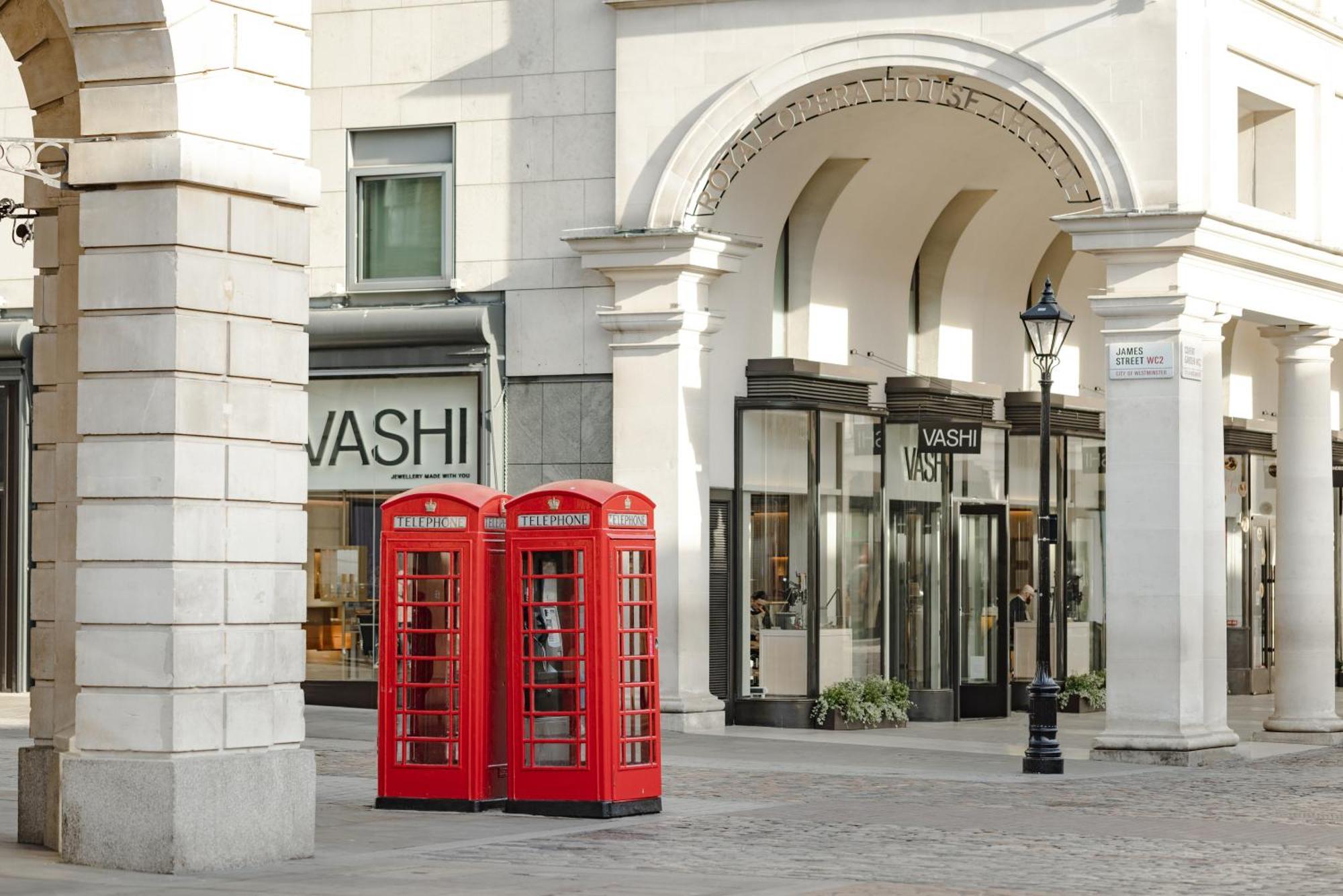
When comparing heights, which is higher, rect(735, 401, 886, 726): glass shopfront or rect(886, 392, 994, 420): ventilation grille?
rect(886, 392, 994, 420): ventilation grille

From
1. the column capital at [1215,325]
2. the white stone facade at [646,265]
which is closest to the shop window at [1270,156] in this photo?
the white stone facade at [646,265]

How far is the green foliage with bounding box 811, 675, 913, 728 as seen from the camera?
24906 millimetres

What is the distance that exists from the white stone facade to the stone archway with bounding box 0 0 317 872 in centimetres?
2

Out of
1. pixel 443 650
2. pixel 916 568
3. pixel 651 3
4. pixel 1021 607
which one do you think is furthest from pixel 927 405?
pixel 443 650

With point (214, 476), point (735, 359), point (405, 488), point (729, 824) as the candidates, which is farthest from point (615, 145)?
point (214, 476)

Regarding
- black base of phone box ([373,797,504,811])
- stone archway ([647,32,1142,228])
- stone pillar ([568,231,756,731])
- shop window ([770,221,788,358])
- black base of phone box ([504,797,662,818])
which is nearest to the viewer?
black base of phone box ([504,797,662,818])

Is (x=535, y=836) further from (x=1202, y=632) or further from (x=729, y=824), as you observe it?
(x=1202, y=632)

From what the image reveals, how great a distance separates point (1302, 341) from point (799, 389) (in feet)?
17.8

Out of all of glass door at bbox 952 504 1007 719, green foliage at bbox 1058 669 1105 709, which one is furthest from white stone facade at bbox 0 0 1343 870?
green foliage at bbox 1058 669 1105 709

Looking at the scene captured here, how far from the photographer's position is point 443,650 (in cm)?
1593

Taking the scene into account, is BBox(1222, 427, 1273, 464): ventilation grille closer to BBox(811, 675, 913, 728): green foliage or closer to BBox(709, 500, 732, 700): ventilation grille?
BBox(811, 675, 913, 728): green foliage

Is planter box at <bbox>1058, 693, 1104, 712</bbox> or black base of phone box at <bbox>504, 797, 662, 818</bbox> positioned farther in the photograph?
planter box at <bbox>1058, 693, 1104, 712</bbox>

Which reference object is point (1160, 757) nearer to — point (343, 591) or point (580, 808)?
point (580, 808)

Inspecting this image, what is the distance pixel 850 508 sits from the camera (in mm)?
25906
